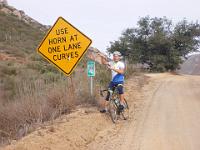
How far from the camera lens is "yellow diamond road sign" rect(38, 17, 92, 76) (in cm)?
1384

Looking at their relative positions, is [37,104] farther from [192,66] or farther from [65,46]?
[192,66]

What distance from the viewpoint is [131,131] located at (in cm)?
1183

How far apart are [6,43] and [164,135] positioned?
39641 millimetres

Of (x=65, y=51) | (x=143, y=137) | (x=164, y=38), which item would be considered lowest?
(x=143, y=137)

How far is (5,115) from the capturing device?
11711 mm

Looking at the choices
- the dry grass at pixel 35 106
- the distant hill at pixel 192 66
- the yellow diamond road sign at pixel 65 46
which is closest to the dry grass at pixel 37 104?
the dry grass at pixel 35 106

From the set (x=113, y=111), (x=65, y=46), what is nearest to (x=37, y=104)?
(x=113, y=111)

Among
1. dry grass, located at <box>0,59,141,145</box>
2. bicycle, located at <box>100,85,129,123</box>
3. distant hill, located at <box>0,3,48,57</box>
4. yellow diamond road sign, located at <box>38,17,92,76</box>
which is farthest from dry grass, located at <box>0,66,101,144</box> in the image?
distant hill, located at <box>0,3,48,57</box>

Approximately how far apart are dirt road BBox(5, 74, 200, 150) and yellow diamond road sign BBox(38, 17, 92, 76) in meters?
1.69

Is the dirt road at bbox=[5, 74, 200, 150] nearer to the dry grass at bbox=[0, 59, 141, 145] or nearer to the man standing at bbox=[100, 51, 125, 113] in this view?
the dry grass at bbox=[0, 59, 141, 145]

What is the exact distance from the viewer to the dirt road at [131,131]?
10.1 metres

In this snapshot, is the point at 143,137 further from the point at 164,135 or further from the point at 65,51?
the point at 65,51

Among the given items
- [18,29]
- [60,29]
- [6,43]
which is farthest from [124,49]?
[60,29]

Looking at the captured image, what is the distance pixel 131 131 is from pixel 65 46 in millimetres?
3651
